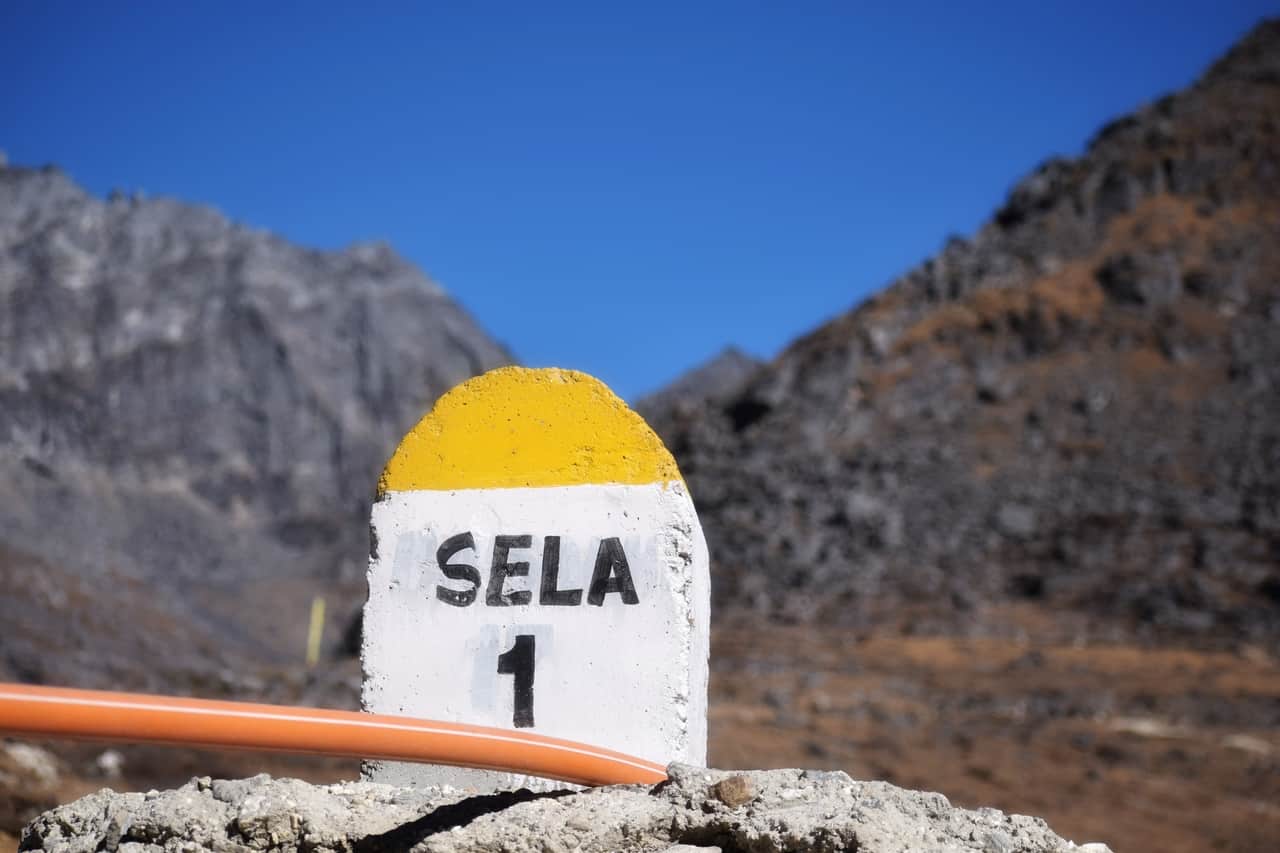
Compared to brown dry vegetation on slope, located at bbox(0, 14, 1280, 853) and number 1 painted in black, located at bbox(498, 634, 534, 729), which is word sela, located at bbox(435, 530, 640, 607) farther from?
brown dry vegetation on slope, located at bbox(0, 14, 1280, 853)

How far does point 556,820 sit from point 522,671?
79 cm

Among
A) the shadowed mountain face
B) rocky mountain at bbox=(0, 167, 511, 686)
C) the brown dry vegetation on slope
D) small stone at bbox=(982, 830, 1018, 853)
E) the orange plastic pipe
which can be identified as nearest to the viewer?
the orange plastic pipe

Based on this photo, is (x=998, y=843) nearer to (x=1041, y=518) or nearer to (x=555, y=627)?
(x=555, y=627)

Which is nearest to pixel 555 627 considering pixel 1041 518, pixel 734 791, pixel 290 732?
pixel 734 791

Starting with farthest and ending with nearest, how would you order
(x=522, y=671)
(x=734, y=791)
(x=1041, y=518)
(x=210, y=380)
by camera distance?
(x=210, y=380) → (x=1041, y=518) → (x=522, y=671) → (x=734, y=791)

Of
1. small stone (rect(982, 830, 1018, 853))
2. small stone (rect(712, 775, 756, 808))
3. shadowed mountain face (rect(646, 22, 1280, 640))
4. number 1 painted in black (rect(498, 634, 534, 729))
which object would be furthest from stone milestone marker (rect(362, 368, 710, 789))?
shadowed mountain face (rect(646, 22, 1280, 640))

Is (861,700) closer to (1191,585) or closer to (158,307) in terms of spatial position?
(1191,585)

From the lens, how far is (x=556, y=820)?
2.52 meters

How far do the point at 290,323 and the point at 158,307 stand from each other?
698 centimetres

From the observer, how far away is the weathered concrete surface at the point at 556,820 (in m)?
2.30

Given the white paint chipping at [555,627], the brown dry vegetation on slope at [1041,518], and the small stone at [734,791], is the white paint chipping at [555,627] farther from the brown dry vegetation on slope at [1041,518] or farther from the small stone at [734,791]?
the brown dry vegetation on slope at [1041,518]

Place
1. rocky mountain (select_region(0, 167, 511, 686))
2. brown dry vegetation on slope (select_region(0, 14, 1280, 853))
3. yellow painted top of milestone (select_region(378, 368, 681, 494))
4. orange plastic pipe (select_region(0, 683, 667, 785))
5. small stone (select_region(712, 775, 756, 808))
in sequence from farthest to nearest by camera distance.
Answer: rocky mountain (select_region(0, 167, 511, 686))
brown dry vegetation on slope (select_region(0, 14, 1280, 853))
yellow painted top of milestone (select_region(378, 368, 681, 494))
small stone (select_region(712, 775, 756, 808))
orange plastic pipe (select_region(0, 683, 667, 785))

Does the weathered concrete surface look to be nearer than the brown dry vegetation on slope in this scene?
Yes

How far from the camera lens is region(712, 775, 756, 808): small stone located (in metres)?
2.43
